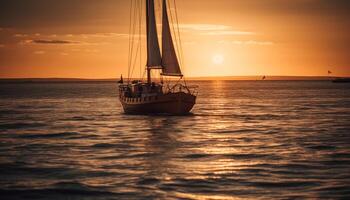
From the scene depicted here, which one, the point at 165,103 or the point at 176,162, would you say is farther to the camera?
the point at 165,103

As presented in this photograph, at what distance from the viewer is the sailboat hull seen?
5794 centimetres

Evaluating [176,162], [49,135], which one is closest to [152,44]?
[49,135]

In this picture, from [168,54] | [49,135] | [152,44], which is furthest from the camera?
[152,44]

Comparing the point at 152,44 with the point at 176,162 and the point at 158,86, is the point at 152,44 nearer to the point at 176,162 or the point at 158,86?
the point at 158,86

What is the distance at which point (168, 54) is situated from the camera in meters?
61.1

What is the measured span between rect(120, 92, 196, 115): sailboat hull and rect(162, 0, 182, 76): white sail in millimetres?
3404

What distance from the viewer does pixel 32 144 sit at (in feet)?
126

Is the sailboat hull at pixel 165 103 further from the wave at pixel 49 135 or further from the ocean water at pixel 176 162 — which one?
the wave at pixel 49 135

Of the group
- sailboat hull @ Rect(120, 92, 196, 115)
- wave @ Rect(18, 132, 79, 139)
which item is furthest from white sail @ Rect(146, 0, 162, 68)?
wave @ Rect(18, 132, 79, 139)

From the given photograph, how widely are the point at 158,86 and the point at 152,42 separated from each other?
5736mm

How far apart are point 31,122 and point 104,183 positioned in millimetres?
37854

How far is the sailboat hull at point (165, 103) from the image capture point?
5794 cm

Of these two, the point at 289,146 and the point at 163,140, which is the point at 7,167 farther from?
the point at 289,146

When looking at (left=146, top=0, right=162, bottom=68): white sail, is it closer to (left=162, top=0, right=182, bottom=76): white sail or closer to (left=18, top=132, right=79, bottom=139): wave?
(left=162, top=0, right=182, bottom=76): white sail
